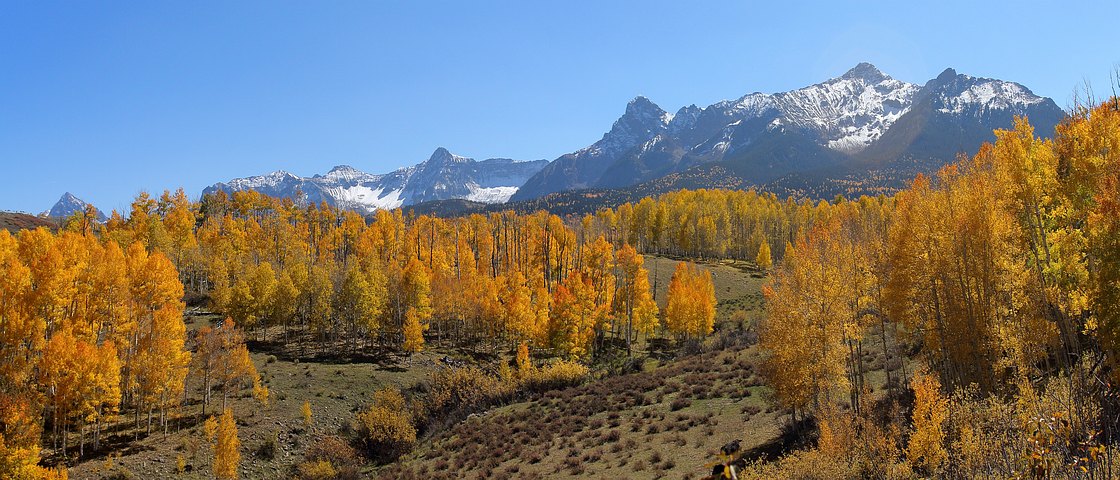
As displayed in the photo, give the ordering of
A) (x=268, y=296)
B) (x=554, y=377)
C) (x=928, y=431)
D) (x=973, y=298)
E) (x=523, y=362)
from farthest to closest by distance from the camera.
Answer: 1. (x=268, y=296)
2. (x=523, y=362)
3. (x=554, y=377)
4. (x=973, y=298)
5. (x=928, y=431)

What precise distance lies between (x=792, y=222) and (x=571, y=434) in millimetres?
95651

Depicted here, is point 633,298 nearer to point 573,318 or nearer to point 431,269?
point 573,318

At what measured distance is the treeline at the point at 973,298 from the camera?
18188 millimetres

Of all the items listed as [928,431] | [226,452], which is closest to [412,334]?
[226,452]

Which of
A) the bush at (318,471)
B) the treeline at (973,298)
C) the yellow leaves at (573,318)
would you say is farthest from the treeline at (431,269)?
the treeline at (973,298)

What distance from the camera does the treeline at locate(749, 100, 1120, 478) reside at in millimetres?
18188

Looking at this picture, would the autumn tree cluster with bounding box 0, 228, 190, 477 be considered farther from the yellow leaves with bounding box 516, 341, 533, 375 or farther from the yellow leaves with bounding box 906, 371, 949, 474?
the yellow leaves with bounding box 906, 371, 949, 474

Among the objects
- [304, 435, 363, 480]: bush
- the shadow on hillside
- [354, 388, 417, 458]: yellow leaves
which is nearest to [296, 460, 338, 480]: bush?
[304, 435, 363, 480]: bush

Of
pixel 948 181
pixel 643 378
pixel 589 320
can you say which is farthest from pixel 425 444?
pixel 948 181

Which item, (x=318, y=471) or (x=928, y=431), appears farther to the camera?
(x=318, y=471)

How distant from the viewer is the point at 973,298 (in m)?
25.4

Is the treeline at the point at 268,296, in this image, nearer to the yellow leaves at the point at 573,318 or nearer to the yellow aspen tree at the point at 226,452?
the yellow leaves at the point at 573,318

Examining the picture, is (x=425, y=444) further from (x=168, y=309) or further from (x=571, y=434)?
(x=168, y=309)

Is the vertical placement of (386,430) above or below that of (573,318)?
below
